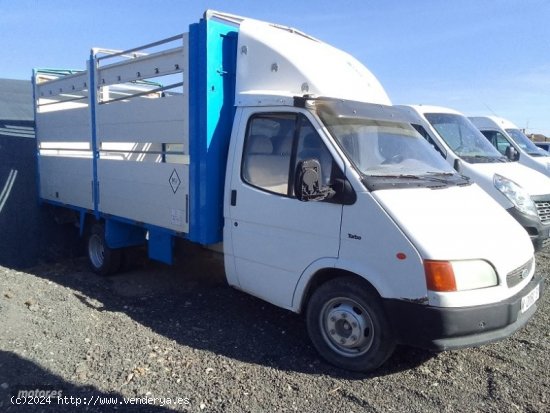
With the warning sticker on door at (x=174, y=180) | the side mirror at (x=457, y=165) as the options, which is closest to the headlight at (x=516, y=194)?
the side mirror at (x=457, y=165)

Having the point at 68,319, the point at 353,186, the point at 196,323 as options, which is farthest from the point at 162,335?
the point at 353,186

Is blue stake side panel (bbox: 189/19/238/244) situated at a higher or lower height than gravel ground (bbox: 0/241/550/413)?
higher

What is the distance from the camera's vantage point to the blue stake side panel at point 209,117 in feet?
14.8

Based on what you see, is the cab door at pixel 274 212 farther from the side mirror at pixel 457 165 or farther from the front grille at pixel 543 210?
the front grille at pixel 543 210

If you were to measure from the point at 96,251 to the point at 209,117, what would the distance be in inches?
128

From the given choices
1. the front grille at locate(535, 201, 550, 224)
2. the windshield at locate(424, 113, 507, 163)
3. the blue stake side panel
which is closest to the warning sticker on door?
the blue stake side panel

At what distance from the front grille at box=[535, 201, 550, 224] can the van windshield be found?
2670 millimetres

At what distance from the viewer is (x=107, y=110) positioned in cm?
598

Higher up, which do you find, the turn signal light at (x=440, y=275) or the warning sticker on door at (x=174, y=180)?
the warning sticker on door at (x=174, y=180)

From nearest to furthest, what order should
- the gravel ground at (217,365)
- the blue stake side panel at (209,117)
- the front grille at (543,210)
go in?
the gravel ground at (217,365) → the blue stake side panel at (209,117) → the front grille at (543,210)

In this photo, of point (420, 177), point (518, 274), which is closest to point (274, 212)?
point (420, 177)

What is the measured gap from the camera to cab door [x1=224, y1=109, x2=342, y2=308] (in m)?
3.89

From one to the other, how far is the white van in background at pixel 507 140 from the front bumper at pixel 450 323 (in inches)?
273

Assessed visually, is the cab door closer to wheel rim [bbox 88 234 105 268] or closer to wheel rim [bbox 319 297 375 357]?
wheel rim [bbox 319 297 375 357]
